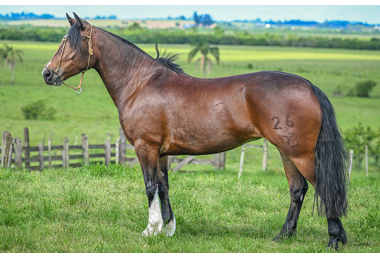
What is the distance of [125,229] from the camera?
629 cm

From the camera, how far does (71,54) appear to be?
613 cm

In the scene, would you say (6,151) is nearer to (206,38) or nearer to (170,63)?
(170,63)

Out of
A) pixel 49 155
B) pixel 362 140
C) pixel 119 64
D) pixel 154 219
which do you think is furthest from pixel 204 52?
pixel 154 219

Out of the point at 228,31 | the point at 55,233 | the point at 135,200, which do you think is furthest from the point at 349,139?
the point at 228,31

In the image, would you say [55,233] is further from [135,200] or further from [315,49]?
[315,49]

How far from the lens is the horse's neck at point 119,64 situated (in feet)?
20.5

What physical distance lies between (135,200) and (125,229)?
5.08 ft

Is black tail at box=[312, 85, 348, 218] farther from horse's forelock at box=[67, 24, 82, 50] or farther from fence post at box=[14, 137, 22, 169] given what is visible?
fence post at box=[14, 137, 22, 169]

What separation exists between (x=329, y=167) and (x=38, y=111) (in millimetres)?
37892

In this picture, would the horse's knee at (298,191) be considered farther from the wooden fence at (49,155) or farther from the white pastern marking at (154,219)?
the wooden fence at (49,155)

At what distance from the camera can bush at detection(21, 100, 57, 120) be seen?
3941 cm

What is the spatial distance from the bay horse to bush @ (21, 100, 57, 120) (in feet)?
116

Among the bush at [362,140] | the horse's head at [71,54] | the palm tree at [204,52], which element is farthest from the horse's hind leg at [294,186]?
the palm tree at [204,52]

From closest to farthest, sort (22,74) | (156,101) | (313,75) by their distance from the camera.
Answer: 1. (156,101)
2. (22,74)
3. (313,75)
